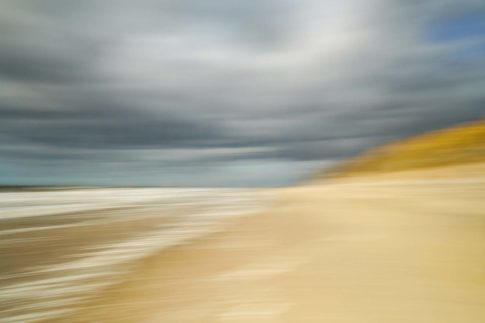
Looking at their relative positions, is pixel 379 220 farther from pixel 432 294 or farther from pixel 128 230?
pixel 128 230

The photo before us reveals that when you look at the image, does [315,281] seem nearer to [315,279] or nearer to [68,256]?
[315,279]

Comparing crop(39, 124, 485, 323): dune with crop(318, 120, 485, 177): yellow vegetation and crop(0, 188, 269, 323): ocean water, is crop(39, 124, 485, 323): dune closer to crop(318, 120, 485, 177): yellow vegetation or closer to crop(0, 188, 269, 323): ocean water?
crop(0, 188, 269, 323): ocean water

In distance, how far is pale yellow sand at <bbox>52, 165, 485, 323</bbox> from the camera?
2.80 m

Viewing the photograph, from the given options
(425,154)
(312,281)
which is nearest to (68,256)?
(312,281)

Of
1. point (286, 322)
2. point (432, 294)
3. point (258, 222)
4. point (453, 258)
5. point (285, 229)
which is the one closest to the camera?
point (286, 322)

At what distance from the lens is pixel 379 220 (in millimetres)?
6926

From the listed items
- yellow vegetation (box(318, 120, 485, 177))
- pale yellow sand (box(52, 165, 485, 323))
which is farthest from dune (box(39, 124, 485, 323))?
yellow vegetation (box(318, 120, 485, 177))

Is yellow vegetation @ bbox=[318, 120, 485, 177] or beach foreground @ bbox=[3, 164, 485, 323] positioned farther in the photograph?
yellow vegetation @ bbox=[318, 120, 485, 177]

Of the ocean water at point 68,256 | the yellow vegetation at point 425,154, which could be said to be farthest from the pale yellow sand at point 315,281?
the yellow vegetation at point 425,154

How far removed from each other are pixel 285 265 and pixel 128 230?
4764 mm

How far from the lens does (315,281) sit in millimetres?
3438

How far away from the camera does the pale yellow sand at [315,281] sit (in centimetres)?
280

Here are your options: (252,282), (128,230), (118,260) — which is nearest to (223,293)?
(252,282)

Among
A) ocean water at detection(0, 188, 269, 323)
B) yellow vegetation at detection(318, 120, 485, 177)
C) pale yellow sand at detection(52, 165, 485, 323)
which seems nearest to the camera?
pale yellow sand at detection(52, 165, 485, 323)
